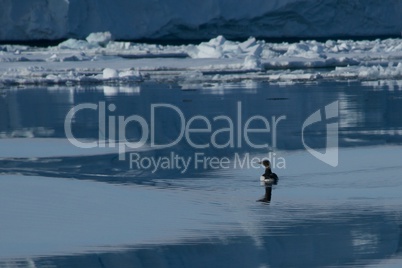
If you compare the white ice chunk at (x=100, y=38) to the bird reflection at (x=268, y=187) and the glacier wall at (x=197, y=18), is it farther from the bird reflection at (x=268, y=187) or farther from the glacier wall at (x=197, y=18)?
the bird reflection at (x=268, y=187)

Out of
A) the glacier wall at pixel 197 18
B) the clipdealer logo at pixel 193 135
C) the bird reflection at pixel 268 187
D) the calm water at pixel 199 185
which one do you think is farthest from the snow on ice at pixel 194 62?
the bird reflection at pixel 268 187

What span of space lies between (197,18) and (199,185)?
16239 millimetres

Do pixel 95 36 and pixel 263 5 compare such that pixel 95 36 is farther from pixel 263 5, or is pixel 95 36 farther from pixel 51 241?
pixel 51 241

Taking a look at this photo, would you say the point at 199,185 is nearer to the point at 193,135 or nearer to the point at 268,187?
the point at 268,187

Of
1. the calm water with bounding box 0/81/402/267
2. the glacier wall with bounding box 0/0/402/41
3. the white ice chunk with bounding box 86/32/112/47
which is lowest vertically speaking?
the calm water with bounding box 0/81/402/267

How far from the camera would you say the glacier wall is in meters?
20.1

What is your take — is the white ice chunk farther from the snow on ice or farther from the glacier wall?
the glacier wall

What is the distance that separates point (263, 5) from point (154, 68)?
7.58 metres

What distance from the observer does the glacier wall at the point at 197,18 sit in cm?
2009

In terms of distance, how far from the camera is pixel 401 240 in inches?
173

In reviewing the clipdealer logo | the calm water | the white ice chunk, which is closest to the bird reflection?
the calm water

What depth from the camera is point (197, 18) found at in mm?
21828

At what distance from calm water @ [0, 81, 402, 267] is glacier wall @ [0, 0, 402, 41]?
9.98 m

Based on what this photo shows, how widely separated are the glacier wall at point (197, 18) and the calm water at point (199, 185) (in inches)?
393
